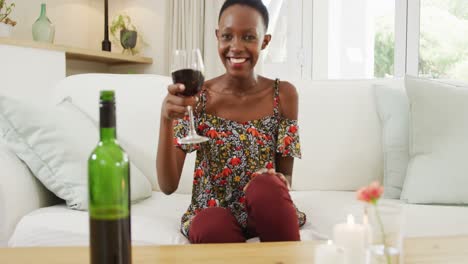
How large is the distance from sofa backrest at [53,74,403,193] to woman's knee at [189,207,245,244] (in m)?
0.67

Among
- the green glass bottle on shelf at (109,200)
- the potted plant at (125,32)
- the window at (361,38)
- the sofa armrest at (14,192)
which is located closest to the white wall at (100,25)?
the potted plant at (125,32)

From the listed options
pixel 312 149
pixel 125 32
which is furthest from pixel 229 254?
pixel 125 32

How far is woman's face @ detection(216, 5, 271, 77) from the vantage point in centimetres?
154

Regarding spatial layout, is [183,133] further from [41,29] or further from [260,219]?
[41,29]

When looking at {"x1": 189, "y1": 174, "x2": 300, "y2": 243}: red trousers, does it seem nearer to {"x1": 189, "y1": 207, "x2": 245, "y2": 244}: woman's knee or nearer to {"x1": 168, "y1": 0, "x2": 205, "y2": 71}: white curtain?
{"x1": 189, "y1": 207, "x2": 245, "y2": 244}: woman's knee

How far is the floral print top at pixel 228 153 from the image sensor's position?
156 cm

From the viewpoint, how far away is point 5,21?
299cm

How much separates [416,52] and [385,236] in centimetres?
301

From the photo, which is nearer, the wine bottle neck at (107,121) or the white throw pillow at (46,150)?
the wine bottle neck at (107,121)

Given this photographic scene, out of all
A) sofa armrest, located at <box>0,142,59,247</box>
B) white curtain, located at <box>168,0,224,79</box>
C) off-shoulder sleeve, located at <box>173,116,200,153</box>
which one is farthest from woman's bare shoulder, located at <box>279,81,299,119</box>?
white curtain, located at <box>168,0,224,79</box>

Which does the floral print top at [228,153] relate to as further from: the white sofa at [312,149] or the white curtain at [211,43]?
the white curtain at [211,43]

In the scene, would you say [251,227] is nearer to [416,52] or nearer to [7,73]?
[7,73]

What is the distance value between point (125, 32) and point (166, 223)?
8.74 feet

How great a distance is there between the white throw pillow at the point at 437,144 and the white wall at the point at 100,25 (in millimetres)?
2457
